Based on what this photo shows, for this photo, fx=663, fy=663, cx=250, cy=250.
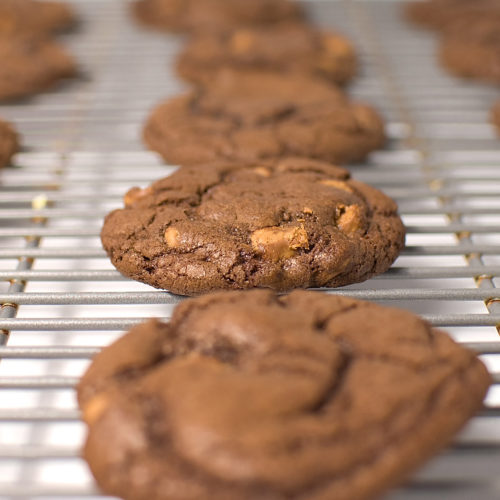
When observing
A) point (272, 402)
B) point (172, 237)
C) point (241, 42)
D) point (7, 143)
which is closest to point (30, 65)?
point (7, 143)

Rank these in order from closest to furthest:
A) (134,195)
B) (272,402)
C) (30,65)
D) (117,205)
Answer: (272,402) < (134,195) < (117,205) < (30,65)

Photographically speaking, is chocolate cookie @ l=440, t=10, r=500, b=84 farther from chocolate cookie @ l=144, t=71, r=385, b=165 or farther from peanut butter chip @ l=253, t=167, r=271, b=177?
peanut butter chip @ l=253, t=167, r=271, b=177

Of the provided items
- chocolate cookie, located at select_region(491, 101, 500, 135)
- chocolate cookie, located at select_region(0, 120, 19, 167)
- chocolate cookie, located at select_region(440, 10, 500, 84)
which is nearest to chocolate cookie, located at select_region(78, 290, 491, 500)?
chocolate cookie, located at select_region(0, 120, 19, 167)

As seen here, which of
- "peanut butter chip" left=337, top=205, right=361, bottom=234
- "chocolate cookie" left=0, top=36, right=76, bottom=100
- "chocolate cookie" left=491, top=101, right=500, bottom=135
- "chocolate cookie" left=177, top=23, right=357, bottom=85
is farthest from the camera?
"chocolate cookie" left=177, top=23, right=357, bottom=85

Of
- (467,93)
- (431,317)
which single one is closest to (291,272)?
(431,317)

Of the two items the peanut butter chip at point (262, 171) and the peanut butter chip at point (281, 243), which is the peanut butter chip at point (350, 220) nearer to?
the peanut butter chip at point (281, 243)

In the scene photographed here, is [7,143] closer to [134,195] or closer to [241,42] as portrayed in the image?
[134,195]

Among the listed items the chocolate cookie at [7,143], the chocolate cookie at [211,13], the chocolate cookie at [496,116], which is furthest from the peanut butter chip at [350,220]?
the chocolate cookie at [211,13]
